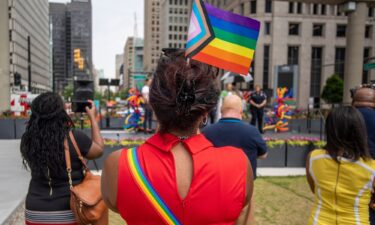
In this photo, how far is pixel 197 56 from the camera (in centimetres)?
170

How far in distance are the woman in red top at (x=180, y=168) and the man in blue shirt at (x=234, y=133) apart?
2.31 meters

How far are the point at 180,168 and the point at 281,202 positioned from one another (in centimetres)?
501

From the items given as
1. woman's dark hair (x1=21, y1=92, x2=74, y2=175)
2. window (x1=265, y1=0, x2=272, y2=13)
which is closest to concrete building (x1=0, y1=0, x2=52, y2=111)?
woman's dark hair (x1=21, y1=92, x2=74, y2=175)

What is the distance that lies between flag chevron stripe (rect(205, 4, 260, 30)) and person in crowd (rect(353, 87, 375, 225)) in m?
2.14

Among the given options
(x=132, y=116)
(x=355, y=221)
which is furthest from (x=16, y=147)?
(x=355, y=221)

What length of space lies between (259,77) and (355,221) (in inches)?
2169

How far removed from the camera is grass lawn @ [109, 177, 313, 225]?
5215mm

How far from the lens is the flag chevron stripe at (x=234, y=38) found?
2023mm

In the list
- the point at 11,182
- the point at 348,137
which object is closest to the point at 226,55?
the point at 348,137

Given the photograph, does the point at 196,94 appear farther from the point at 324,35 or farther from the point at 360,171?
the point at 324,35

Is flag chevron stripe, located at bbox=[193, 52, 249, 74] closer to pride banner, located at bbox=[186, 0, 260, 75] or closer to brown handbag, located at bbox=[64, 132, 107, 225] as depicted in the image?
pride banner, located at bbox=[186, 0, 260, 75]

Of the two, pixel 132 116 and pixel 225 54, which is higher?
pixel 225 54

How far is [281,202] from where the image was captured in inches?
237

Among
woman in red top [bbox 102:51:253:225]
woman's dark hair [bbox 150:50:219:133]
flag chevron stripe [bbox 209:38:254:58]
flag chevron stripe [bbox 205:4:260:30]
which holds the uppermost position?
flag chevron stripe [bbox 205:4:260:30]
